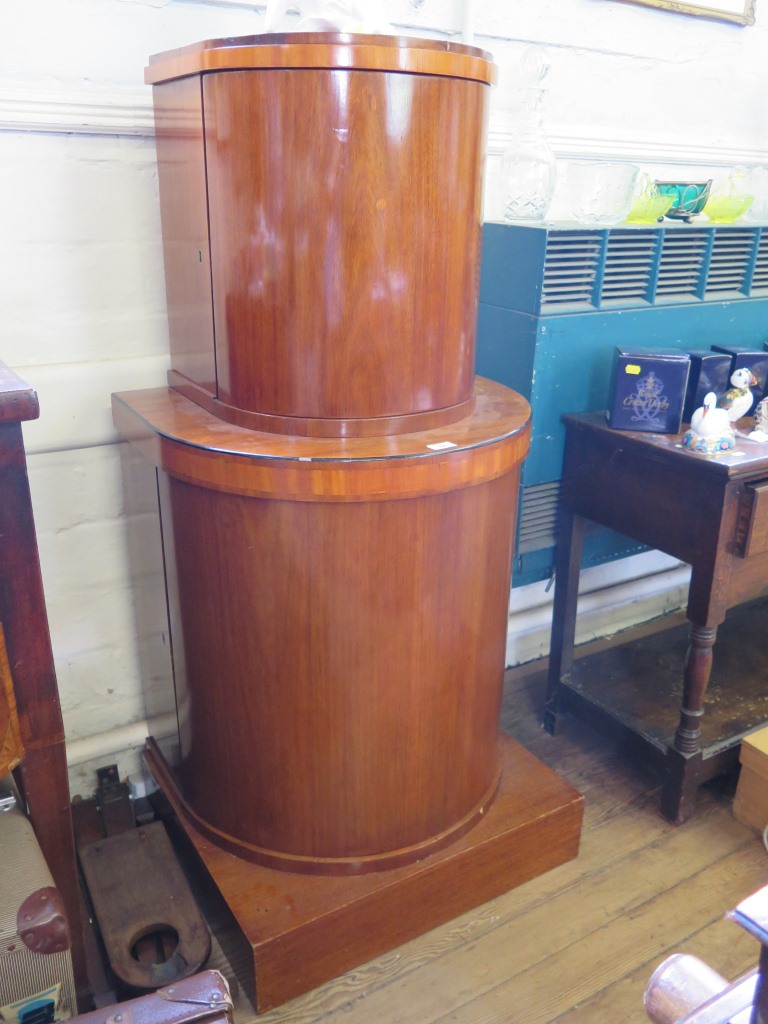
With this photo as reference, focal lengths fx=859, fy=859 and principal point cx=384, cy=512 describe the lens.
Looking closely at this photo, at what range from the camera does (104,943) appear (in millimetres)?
1496

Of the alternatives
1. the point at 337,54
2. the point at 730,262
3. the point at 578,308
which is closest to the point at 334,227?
the point at 337,54

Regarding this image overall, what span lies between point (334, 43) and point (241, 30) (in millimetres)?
593

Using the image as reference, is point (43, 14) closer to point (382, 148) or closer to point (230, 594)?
point (382, 148)

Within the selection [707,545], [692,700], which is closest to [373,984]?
[692,700]

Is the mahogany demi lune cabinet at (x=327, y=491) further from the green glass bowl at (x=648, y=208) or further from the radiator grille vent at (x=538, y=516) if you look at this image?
the green glass bowl at (x=648, y=208)

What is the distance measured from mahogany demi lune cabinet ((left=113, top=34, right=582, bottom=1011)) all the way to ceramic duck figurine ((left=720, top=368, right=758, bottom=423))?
20.1 inches

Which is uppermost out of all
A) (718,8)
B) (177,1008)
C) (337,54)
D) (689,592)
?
(718,8)

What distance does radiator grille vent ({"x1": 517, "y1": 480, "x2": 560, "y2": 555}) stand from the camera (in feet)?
6.55

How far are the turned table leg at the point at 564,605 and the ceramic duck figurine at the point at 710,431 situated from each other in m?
0.39

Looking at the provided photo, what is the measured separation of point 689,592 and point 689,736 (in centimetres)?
32

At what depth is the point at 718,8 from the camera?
229 centimetres

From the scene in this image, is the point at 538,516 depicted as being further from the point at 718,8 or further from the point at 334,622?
the point at 718,8

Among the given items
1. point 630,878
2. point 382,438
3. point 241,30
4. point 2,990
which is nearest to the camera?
point 2,990

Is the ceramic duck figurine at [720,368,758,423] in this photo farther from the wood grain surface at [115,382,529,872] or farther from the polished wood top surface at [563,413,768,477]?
the wood grain surface at [115,382,529,872]
